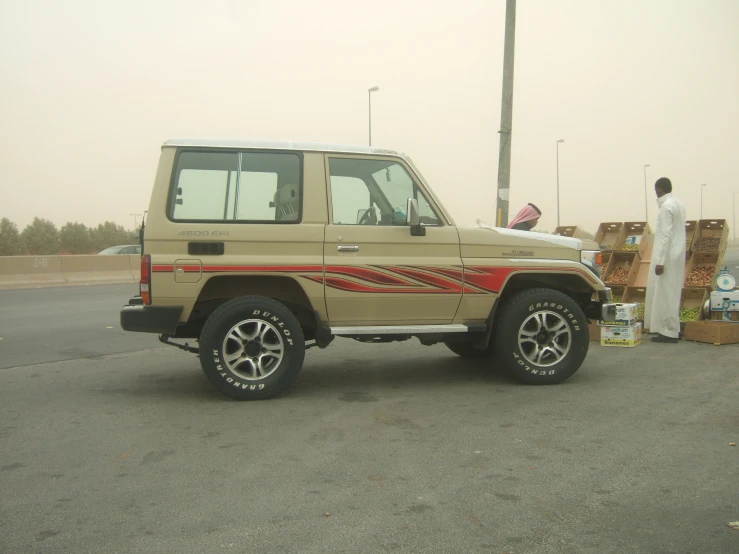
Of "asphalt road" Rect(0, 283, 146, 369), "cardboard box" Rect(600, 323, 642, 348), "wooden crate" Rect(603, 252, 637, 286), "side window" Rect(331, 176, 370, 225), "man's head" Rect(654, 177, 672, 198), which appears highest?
"man's head" Rect(654, 177, 672, 198)

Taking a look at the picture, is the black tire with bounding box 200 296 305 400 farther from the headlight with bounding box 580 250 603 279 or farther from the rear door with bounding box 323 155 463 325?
the headlight with bounding box 580 250 603 279

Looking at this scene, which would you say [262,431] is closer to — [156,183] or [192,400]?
[192,400]

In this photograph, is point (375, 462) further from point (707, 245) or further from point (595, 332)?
point (707, 245)

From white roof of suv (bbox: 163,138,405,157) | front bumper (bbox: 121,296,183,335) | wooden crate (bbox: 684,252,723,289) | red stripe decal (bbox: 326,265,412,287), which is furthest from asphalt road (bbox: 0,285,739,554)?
wooden crate (bbox: 684,252,723,289)

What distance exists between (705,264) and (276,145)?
6.66 metres

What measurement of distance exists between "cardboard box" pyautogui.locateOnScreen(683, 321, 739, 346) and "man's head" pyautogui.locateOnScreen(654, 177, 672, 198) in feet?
5.54

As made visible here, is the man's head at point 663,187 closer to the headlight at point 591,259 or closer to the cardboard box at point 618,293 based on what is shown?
the cardboard box at point 618,293

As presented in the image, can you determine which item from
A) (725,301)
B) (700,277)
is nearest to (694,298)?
(700,277)

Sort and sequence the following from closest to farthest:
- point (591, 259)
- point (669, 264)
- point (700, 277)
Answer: point (591, 259)
point (669, 264)
point (700, 277)

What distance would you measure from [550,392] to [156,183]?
381 centimetres

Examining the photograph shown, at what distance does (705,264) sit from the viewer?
10.2 m

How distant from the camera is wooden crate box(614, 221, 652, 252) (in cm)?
1094

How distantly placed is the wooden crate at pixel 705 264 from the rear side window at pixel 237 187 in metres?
6.13

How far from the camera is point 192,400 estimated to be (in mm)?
6367
